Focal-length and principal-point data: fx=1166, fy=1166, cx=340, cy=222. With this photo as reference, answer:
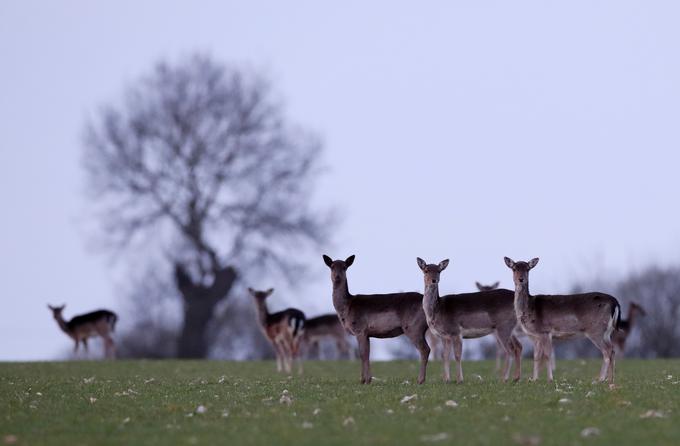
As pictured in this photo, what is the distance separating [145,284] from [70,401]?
4770 centimetres

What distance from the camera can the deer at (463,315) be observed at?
62.1 feet

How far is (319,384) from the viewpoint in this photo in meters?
19.1

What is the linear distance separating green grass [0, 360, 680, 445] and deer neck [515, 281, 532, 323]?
1198mm

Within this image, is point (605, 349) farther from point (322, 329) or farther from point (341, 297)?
point (322, 329)

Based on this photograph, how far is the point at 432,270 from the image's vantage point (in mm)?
19156

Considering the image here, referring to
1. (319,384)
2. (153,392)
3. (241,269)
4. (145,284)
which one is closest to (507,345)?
(319,384)

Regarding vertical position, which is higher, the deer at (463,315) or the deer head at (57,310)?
the deer head at (57,310)

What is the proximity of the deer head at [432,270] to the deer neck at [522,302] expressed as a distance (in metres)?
1.30

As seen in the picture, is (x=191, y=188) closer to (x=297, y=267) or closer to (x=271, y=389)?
(x=297, y=267)

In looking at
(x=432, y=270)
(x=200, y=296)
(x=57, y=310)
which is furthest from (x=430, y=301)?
(x=200, y=296)

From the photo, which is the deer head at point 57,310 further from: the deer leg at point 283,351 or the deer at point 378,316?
the deer at point 378,316

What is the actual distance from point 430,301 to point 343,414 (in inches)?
212

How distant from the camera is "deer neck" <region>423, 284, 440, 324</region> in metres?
18.9

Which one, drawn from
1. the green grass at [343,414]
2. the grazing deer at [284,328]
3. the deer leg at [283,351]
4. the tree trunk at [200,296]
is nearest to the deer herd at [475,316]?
the green grass at [343,414]
